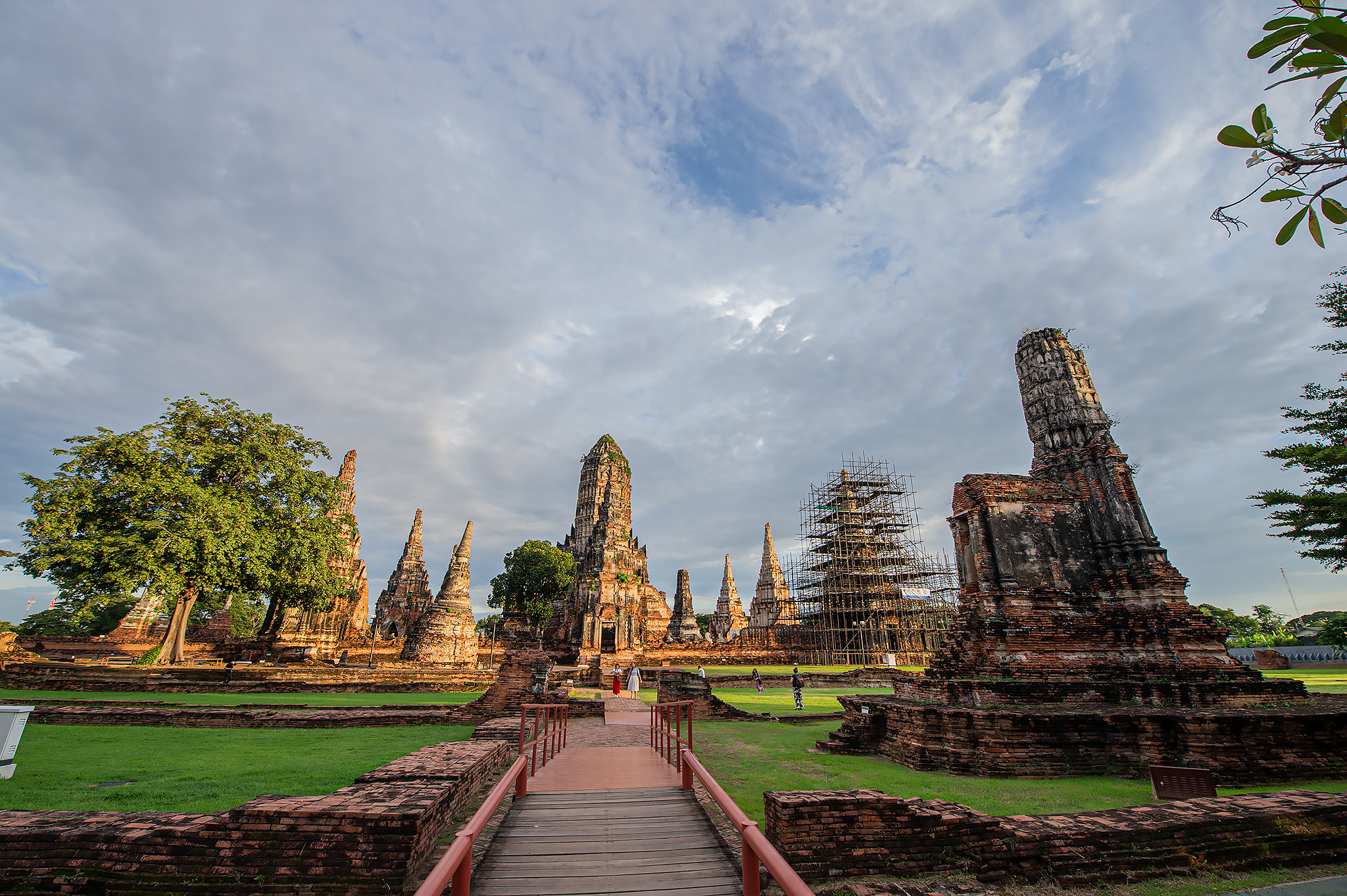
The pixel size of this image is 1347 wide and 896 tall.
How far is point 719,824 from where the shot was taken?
533 cm

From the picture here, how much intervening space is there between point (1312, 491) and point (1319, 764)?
9.08 metres

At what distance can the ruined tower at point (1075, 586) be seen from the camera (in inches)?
363

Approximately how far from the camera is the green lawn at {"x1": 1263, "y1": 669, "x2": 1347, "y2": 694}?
16516 millimetres

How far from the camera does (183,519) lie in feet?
59.0

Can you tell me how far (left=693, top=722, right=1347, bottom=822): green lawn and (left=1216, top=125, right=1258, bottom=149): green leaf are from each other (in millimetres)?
6139

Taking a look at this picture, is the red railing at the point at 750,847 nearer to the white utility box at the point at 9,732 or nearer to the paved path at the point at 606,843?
the paved path at the point at 606,843

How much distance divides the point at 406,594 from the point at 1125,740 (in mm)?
48406

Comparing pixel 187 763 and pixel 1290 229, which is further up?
pixel 1290 229

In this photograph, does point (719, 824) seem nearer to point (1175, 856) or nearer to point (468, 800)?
point (468, 800)

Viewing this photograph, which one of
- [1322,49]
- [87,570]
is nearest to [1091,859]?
[1322,49]

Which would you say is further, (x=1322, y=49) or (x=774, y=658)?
(x=774, y=658)

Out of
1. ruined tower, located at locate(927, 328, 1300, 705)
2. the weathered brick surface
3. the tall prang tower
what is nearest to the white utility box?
the weathered brick surface

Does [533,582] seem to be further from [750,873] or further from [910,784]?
[750,873]

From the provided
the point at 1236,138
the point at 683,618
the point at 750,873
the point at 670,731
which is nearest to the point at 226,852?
the point at 750,873
